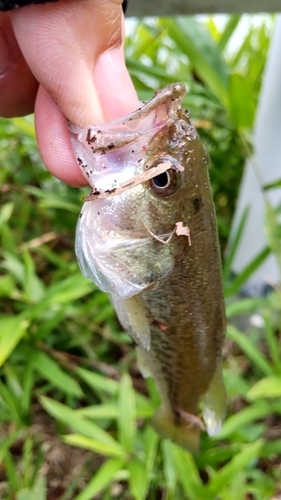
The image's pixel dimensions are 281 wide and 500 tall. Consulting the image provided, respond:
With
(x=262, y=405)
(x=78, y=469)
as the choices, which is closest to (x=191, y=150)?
(x=262, y=405)

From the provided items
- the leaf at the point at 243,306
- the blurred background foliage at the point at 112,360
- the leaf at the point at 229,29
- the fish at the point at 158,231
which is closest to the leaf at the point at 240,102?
the blurred background foliage at the point at 112,360

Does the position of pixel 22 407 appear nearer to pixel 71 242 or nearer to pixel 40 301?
pixel 40 301

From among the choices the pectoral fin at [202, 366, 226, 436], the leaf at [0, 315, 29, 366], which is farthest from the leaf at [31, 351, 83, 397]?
the pectoral fin at [202, 366, 226, 436]

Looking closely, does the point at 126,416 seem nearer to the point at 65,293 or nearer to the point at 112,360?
the point at 65,293

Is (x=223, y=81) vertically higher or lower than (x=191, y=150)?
lower

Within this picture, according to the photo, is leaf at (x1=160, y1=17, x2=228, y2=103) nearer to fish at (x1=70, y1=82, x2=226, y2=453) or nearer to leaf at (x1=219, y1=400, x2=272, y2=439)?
fish at (x1=70, y1=82, x2=226, y2=453)

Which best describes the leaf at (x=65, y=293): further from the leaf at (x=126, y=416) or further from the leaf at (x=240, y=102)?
the leaf at (x=240, y=102)
